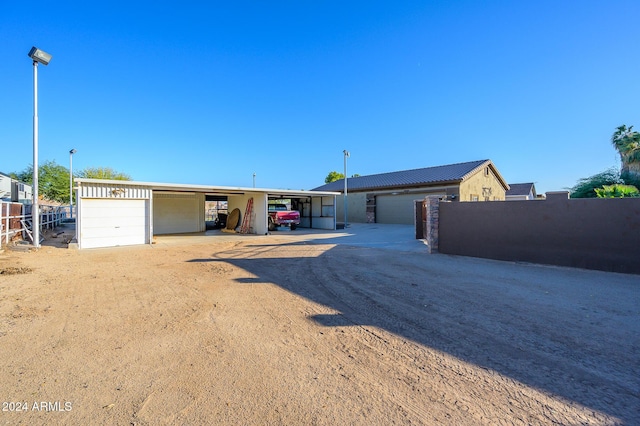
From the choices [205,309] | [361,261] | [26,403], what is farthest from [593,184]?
[26,403]

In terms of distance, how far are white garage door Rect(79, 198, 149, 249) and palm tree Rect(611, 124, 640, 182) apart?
3296 centimetres

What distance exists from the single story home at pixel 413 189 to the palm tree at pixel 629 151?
27.6ft

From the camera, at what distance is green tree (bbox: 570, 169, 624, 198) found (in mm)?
25314

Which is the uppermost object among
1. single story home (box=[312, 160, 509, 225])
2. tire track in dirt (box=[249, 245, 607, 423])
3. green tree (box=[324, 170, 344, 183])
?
green tree (box=[324, 170, 344, 183])

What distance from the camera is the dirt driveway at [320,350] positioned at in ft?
8.47

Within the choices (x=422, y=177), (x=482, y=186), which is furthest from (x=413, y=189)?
(x=482, y=186)

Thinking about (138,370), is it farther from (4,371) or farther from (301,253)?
(301,253)

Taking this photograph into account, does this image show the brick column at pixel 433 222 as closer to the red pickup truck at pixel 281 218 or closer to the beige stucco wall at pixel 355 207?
the red pickup truck at pixel 281 218

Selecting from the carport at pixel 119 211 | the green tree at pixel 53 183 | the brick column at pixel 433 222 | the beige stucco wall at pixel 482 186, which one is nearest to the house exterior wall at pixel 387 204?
the beige stucco wall at pixel 482 186

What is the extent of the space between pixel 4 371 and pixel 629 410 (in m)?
5.68

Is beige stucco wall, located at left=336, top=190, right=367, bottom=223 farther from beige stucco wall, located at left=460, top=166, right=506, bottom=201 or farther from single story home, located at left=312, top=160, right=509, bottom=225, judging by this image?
beige stucco wall, located at left=460, top=166, right=506, bottom=201

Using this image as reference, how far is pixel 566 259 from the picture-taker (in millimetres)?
8617

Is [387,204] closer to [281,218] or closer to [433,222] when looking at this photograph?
[281,218]

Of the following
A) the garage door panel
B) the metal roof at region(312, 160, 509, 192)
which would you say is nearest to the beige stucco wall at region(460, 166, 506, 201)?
the metal roof at region(312, 160, 509, 192)
